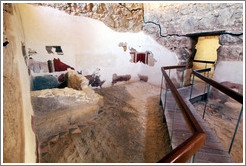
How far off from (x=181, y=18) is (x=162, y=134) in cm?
362

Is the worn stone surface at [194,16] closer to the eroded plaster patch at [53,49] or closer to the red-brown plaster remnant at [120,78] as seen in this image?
the red-brown plaster remnant at [120,78]

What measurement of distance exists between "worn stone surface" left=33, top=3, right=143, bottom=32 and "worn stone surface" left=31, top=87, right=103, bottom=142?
2.56 m

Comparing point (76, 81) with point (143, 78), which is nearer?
point (76, 81)

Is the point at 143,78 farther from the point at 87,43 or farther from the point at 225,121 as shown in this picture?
the point at 225,121

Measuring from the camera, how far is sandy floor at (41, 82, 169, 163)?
6.15 ft

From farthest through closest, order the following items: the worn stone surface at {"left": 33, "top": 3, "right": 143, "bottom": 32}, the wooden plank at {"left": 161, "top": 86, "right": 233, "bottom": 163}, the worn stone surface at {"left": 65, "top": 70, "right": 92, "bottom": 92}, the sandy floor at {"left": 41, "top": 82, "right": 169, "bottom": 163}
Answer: the worn stone surface at {"left": 33, "top": 3, "right": 143, "bottom": 32} < the worn stone surface at {"left": 65, "top": 70, "right": 92, "bottom": 92} < the sandy floor at {"left": 41, "top": 82, "right": 169, "bottom": 163} < the wooden plank at {"left": 161, "top": 86, "right": 233, "bottom": 163}

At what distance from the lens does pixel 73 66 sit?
13.0 ft

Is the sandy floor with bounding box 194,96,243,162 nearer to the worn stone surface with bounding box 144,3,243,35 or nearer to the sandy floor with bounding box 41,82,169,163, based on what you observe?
the sandy floor with bounding box 41,82,169,163

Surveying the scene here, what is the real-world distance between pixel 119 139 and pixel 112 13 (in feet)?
13.4

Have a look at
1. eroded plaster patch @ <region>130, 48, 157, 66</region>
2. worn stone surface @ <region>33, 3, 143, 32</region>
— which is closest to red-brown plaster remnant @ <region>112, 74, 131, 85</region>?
eroded plaster patch @ <region>130, 48, 157, 66</region>

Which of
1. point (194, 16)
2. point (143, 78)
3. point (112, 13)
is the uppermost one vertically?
point (112, 13)

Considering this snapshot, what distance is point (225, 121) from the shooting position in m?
2.83

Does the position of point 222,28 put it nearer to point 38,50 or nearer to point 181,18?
point 181,18

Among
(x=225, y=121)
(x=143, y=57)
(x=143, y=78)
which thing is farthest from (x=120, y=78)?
→ (x=225, y=121)
